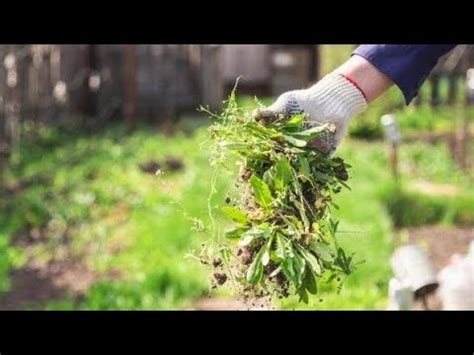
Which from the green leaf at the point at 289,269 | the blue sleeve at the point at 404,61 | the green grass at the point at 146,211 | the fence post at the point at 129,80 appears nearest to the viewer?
the green leaf at the point at 289,269

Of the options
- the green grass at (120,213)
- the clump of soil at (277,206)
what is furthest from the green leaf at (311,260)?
the green grass at (120,213)

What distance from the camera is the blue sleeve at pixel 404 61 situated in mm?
2764

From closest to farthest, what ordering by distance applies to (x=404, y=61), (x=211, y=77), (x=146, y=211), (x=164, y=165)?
(x=404, y=61)
(x=146, y=211)
(x=164, y=165)
(x=211, y=77)

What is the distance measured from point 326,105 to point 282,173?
32 centimetres

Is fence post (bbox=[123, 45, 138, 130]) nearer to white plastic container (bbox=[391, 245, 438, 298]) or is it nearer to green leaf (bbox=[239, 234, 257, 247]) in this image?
white plastic container (bbox=[391, 245, 438, 298])

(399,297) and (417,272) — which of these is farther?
(417,272)

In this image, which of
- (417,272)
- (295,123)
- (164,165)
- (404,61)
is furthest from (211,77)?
(295,123)

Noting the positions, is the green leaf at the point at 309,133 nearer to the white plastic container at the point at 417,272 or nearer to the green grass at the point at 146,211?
the white plastic container at the point at 417,272

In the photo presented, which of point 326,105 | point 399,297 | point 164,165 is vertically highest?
point 164,165

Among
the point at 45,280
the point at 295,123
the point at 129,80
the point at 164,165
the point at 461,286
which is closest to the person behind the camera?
the point at 295,123

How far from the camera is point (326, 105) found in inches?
103

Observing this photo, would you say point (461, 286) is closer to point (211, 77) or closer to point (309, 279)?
point (309, 279)

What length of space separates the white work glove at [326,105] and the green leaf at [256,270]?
0.93 feet
